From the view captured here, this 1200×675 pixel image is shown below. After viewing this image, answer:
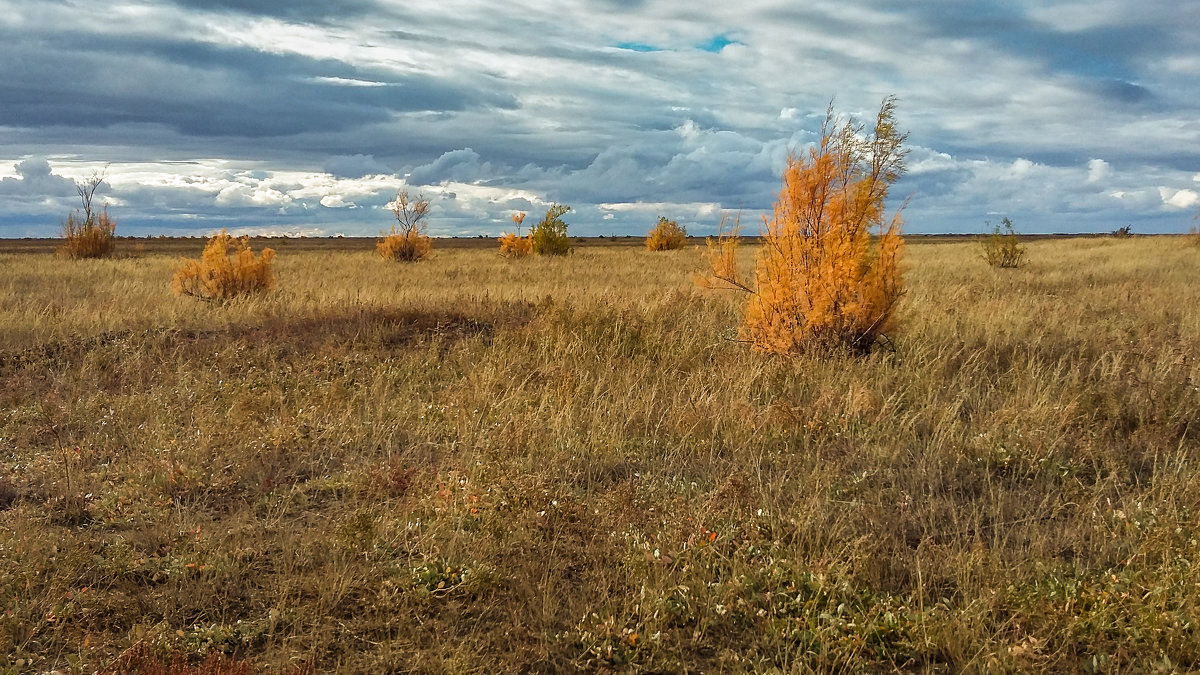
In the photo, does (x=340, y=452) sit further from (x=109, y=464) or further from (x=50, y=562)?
(x=50, y=562)

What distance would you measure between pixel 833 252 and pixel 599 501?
462cm

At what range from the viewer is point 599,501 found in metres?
4.48

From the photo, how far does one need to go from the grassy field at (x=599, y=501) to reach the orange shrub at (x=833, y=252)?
53 centimetres

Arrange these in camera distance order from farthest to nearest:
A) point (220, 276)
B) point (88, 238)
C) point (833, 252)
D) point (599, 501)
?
point (88, 238)
point (220, 276)
point (833, 252)
point (599, 501)

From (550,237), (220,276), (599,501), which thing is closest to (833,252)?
(599,501)

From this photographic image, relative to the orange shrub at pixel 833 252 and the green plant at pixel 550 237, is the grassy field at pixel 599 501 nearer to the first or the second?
the orange shrub at pixel 833 252

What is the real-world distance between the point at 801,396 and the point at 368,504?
12.6ft

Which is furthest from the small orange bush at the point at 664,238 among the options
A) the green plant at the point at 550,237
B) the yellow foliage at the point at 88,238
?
the yellow foliage at the point at 88,238

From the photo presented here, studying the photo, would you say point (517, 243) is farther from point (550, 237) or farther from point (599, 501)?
point (599, 501)

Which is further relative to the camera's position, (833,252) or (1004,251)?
(1004,251)

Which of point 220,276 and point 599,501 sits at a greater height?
point 220,276

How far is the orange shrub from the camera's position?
8.09 meters

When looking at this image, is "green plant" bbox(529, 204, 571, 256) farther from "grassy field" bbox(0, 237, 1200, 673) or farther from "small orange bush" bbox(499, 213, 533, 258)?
"grassy field" bbox(0, 237, 1200, 673)

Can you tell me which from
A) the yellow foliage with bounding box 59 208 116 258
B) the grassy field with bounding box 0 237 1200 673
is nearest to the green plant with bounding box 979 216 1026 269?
the grassy field with bounding box 0 237 1200 673
